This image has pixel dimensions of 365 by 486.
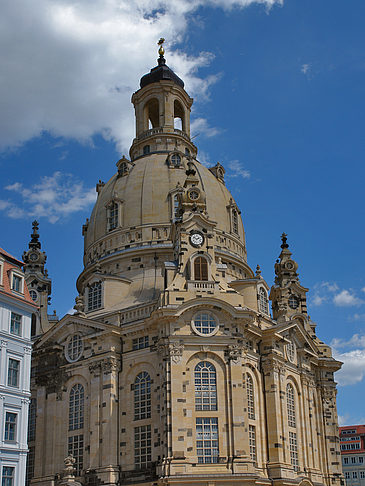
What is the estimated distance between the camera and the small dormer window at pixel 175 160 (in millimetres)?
78438

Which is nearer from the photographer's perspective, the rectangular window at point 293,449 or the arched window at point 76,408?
the arched window at point 76,408

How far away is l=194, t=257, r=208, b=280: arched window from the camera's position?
202 ft

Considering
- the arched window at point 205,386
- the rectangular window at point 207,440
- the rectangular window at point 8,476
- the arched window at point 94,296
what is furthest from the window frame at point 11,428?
the arched window at point 94,296

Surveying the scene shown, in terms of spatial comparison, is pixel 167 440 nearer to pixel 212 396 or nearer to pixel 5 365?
pixel 212 396

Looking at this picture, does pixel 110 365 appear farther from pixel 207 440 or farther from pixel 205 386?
pixel 207 440

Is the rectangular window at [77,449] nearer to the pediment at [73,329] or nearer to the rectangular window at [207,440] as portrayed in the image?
the pediment at [73,329]

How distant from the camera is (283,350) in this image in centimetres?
6762

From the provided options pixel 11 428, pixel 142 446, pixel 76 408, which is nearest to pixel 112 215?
pixel 76 408

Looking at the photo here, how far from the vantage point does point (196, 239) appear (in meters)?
63.2

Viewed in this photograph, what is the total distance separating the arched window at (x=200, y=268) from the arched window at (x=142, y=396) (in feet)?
32.9

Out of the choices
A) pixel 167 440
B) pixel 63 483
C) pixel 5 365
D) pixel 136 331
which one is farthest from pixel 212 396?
pixel 5 365

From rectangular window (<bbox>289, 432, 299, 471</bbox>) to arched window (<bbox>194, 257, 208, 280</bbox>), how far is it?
17847mm

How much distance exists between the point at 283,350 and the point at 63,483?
81.4ft

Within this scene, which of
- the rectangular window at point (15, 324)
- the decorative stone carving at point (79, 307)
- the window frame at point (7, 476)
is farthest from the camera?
the decorative stone carving at point (79, 307)
